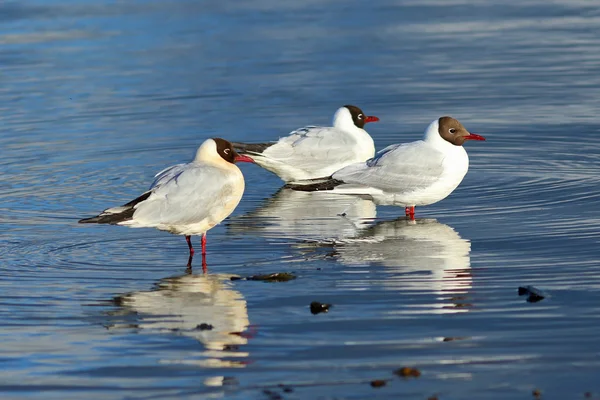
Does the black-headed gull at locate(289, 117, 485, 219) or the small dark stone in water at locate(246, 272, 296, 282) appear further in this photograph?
the black-headed gull at locate(289, 117, 485, 219)

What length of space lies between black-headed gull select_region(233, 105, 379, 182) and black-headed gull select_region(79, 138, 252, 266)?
3.14m

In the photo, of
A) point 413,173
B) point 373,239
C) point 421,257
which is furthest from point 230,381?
point 413,173

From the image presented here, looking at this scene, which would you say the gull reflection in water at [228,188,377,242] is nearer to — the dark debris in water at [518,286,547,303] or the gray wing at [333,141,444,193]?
the gray wing at [333,141,444,193]

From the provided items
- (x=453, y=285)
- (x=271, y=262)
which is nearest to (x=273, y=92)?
(x=271, y=262)

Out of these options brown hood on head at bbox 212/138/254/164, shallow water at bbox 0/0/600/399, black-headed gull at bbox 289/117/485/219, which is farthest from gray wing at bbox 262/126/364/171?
brown hood on head at bbox 212/138/254/164

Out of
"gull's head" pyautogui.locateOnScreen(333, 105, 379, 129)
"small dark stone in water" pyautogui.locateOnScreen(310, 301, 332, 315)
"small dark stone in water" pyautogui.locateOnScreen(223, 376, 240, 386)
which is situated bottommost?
"small dark stone in water" pyautogui.locateOnScreen(223, 376, 240, 386)

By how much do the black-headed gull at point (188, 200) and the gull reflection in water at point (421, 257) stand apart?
3.82 feet

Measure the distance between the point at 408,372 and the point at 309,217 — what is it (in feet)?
17.2

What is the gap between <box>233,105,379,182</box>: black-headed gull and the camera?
14023 mm

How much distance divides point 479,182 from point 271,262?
397cm

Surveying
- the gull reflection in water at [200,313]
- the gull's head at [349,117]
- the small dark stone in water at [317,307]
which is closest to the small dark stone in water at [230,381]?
the gull reflection in water at [200,313]

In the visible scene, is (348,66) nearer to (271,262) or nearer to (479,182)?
(479,182)

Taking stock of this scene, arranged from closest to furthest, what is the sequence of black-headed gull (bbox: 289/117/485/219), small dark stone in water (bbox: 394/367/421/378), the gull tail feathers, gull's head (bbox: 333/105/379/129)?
1. small dark stone in water (bbox: 394/367/421/378)
2. the gull tail feathers
3. black-headed gull (bbox: 289/117/485/219)
4. gull's head (bbox: 333/105/379/129)

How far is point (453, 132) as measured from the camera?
12.4 metres
